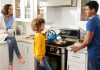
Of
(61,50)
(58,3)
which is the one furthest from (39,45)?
(58,3)

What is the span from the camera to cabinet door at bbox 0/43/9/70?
3.51 m

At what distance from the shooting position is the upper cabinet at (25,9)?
12.7ft

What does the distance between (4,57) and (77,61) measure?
4.56 ft

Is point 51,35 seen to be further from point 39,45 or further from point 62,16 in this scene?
point 39,45

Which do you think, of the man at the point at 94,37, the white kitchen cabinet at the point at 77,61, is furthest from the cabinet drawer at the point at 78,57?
the man at the point at 94,37

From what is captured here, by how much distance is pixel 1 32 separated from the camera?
3.71m

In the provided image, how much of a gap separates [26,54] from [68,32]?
93 centimetres

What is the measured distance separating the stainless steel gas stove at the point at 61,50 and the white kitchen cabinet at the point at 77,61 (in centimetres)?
12

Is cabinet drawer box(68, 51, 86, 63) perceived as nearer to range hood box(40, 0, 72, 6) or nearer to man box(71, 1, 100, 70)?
man box(71, 1, 100, 70)

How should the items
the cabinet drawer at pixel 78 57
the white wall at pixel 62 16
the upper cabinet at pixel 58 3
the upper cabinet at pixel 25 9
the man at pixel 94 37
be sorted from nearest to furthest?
the man at pixel 94 37
the cabinet drawer at pixel 78 57
the upper cabinet at pixel 58 3
the white wall at pixel 62 16
the upper cabinet at pixel 25 9

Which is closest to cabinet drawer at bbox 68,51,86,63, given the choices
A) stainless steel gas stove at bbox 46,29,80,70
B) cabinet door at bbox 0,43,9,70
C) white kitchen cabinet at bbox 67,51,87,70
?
white kitchen cabinet at bbox 67,51,87,70

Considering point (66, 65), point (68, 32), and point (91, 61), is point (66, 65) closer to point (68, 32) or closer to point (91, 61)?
point (68, 32)

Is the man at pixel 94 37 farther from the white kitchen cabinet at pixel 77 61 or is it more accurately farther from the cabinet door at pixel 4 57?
the cabinet door at pixel 4 57

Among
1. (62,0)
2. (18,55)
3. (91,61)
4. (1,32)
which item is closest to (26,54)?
(18,55)
